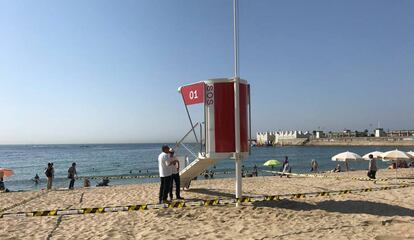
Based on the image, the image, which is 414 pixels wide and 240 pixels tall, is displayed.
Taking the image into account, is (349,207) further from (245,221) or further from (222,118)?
(222,118)

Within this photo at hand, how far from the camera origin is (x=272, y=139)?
652 feet

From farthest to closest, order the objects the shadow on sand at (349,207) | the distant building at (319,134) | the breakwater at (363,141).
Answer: the distant building at (319,134) → the breakwater at (363,141) → the shadow on sand at (349,207)

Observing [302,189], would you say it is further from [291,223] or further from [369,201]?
[291,223]

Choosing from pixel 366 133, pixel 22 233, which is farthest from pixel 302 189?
pixel 366 133

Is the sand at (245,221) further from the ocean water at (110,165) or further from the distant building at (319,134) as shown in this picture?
the distant building at (319,134)

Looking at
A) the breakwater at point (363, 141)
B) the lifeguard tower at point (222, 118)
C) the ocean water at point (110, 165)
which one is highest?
the lifeguard tower at point (222, 118)

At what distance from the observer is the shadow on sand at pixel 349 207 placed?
411 inches

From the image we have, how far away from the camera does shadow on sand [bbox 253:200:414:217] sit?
34.2ft

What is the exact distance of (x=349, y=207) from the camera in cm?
1121

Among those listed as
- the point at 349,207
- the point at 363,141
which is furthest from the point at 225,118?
the point at 363,141

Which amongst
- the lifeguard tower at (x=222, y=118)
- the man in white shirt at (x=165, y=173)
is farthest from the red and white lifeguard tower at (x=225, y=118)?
the man in white shirt at (x=165, y=173)

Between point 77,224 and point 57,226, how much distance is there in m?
0.49

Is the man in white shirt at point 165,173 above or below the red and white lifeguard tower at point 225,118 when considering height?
below

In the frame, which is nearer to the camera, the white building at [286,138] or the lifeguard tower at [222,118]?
the lifeguard tower at [222,118]
